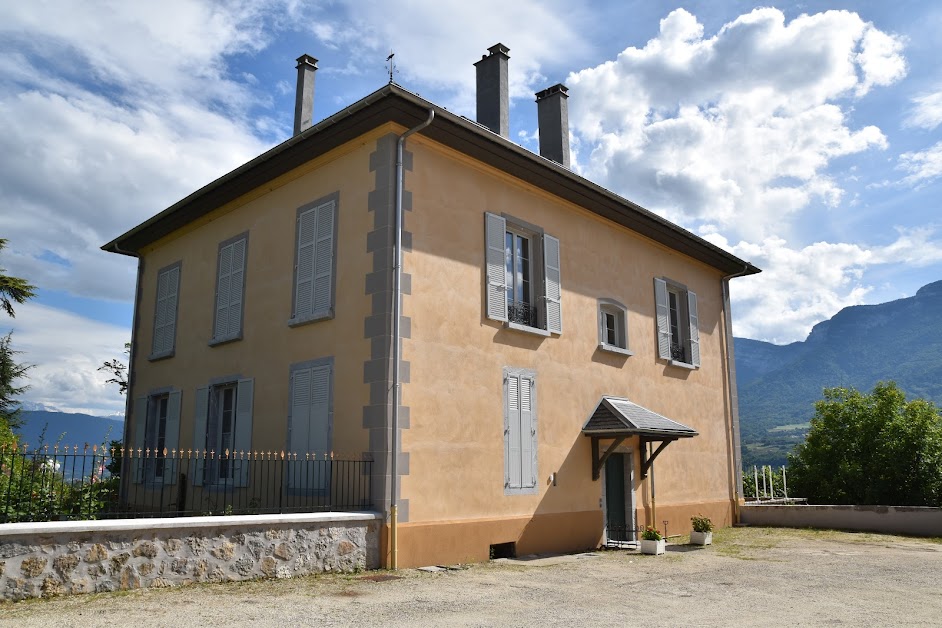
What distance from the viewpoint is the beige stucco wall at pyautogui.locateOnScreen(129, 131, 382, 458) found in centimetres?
1022

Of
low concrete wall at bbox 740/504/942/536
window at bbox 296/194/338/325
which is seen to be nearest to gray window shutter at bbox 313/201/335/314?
window at bbox 296/194/338/325

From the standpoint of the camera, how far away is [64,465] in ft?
23.5

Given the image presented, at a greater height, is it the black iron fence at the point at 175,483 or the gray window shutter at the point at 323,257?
the gray window shutter at the point at 323,257

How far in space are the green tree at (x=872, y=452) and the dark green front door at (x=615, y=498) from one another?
771 cm

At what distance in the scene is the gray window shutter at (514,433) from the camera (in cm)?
1105

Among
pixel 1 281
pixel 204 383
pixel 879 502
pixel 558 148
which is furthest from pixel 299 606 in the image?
pixel 1 281

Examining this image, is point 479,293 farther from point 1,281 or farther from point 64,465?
point 1,281

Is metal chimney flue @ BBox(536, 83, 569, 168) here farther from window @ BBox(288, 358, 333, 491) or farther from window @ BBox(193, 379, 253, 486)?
window @ BBox(193, 379, 253, 486)

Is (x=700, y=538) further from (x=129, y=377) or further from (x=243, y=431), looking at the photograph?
(x=129, y=377)

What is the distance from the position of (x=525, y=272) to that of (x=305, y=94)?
18.6 ft

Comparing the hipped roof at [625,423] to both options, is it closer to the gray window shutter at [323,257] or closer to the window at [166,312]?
the gray window shutter at [323,257]

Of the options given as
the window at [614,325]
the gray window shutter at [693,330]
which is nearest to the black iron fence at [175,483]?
the window at [614,325]

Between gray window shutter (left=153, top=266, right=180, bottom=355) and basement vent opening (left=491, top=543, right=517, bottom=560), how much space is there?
7512mm

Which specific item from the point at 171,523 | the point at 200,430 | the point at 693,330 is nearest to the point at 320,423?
the point at 171,523
